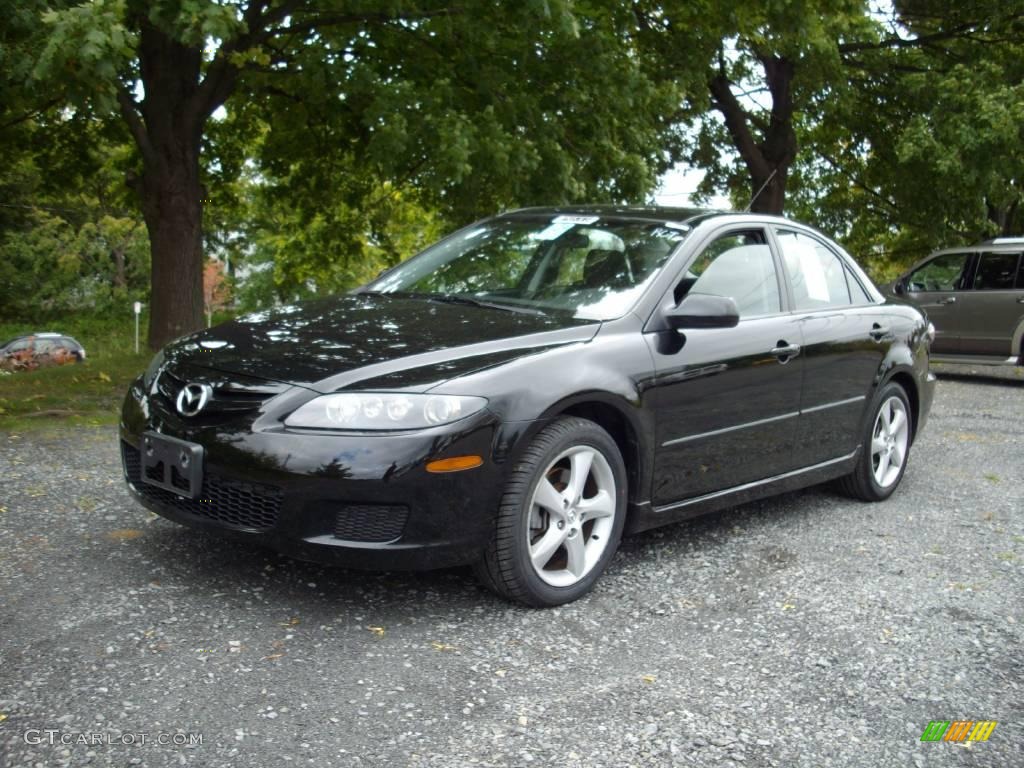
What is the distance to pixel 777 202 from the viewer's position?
2016cm

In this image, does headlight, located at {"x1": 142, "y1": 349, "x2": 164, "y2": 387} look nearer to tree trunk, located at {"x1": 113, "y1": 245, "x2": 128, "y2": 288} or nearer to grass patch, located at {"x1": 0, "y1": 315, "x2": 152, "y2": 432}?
grass patch, located at {"x1": 0, "y1": 315, "x2": 152, "y2": 432}

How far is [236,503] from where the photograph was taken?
4.08 metres

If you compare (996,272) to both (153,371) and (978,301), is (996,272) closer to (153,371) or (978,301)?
(978,301)

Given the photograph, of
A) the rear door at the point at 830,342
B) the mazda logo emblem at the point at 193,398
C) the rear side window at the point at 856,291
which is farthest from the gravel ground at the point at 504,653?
the rear side window at the point at 856,291

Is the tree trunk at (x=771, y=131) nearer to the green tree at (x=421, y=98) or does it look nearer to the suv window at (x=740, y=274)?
the green tree at (x=421, y=98)

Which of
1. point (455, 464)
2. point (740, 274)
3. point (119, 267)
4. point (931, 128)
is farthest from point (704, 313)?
point (119, 267)

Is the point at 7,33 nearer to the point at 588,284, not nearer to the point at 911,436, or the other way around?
the point at 588,284

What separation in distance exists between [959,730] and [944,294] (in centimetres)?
1237

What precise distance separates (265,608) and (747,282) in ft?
9.02

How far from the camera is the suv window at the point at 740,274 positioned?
17.1 ft

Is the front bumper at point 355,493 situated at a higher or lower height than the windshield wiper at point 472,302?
lower

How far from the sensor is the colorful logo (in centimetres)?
340

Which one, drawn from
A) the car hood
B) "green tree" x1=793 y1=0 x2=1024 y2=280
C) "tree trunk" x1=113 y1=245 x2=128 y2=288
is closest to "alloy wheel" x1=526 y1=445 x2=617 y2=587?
the car hood

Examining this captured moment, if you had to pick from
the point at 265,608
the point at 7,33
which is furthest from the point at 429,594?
the point at 7,33
